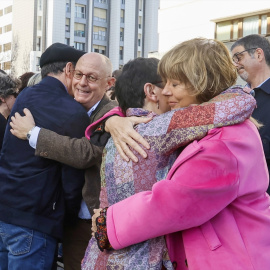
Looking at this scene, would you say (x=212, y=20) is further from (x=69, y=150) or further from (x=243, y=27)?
(x=69, y=150)

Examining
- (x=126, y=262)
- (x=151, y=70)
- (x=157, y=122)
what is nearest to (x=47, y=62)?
(x=151, y=70)

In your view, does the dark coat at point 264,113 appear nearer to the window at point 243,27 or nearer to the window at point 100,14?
the window at point 243,27

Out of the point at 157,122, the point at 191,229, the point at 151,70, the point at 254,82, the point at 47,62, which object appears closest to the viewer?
the point at 191,229

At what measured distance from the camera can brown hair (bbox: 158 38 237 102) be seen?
1.86 meters

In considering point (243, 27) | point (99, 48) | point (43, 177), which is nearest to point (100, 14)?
point (99, 48)

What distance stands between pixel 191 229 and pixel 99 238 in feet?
1.28

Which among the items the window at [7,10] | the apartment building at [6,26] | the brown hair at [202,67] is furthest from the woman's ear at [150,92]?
the window at [7,10]

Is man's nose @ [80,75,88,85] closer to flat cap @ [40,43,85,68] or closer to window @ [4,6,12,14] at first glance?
flat cap @ [40,43,85,68]

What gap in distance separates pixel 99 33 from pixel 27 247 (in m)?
66.0

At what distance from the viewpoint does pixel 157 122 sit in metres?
1.91

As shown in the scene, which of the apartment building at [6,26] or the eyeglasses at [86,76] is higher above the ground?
the apartment building at [6,26]

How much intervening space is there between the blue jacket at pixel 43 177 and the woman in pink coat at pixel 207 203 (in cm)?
105

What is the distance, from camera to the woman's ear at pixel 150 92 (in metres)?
2.19

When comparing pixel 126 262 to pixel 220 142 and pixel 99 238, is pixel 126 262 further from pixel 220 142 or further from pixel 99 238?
pixel 220 142
